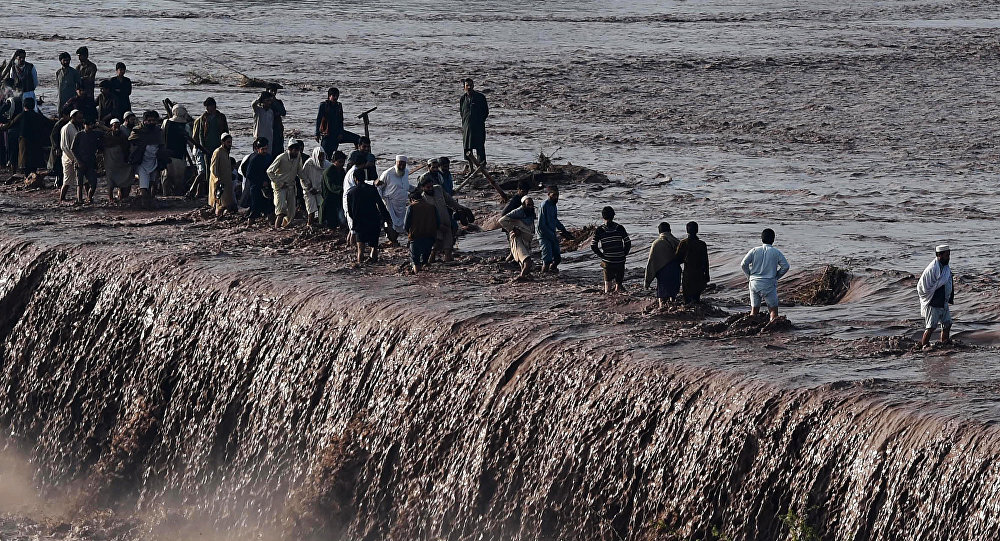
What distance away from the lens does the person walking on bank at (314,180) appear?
16.4 meters

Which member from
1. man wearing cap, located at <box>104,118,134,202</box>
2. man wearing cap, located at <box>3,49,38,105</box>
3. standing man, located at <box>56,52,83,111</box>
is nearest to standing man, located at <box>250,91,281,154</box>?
man wearing cap, located at <box>104,118,134,202</box>

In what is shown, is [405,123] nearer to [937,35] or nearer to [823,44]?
[823,44]

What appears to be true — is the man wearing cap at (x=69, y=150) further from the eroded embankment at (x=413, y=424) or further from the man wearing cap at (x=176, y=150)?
the eroded embankment at (x=413, y=424)

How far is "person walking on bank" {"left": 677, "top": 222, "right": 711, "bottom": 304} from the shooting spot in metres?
12.7

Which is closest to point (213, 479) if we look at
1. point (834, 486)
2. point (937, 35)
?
point (834, 486)

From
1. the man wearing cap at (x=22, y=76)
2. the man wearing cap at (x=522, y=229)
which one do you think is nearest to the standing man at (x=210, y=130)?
the man wearing cap at (x=22, y=76)

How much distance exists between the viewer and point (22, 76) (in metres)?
21.2

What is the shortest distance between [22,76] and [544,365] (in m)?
12.1

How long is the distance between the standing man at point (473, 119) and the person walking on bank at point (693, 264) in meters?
6.90

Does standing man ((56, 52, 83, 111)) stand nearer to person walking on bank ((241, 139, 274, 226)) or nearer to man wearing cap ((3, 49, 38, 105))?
man wearing cap ((3, 49, 38, 105))

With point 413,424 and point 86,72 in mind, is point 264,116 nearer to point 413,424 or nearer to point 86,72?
point 86,72

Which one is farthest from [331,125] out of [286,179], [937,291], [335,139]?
[937,291]

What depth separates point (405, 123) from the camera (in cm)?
2538

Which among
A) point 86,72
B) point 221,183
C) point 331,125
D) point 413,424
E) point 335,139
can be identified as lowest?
point 413,424
